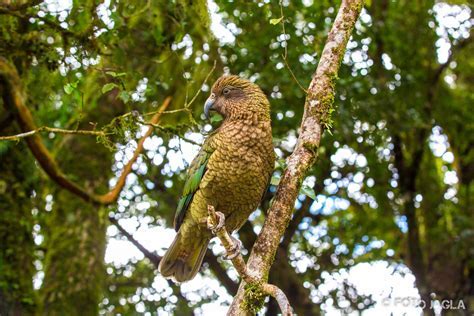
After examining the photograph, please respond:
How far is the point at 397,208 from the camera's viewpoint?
11008 mm

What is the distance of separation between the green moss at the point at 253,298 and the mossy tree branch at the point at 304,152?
0.02 m

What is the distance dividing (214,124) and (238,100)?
7.36ft

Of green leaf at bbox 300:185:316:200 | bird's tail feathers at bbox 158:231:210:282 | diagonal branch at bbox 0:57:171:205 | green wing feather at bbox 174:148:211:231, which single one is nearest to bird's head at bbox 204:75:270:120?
green wing feather at bbox 174:148:211:231

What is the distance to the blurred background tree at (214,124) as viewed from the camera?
23.0 ft

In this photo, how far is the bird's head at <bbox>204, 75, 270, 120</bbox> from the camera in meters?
5.82

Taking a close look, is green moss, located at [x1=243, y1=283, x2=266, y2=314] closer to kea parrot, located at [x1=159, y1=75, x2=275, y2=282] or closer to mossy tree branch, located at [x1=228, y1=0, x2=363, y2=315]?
mossy tree branch, located at [x1=228, y1=0, x2=363, y2=315]

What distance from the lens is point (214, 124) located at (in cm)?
822

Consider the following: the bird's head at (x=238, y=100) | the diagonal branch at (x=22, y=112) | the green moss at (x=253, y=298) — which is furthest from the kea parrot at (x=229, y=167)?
the green moss at (x=253, y=298)

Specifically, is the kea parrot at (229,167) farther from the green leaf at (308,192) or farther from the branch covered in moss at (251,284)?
the branch covered in moss at (251,284)

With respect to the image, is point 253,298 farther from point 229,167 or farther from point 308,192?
point 229,167

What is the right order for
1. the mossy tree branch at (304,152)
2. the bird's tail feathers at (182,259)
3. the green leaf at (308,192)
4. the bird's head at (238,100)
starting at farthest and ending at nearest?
the bird's tail feathers at (182,259) → the bird's head at (238,100) → the green leaf at (308,192) → the mossy tree branch at (304,152)

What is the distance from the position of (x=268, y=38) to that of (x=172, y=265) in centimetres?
326

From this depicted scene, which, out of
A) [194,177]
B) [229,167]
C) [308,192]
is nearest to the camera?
[308,192]

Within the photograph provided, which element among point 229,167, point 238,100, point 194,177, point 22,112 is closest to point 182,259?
point 194,177
